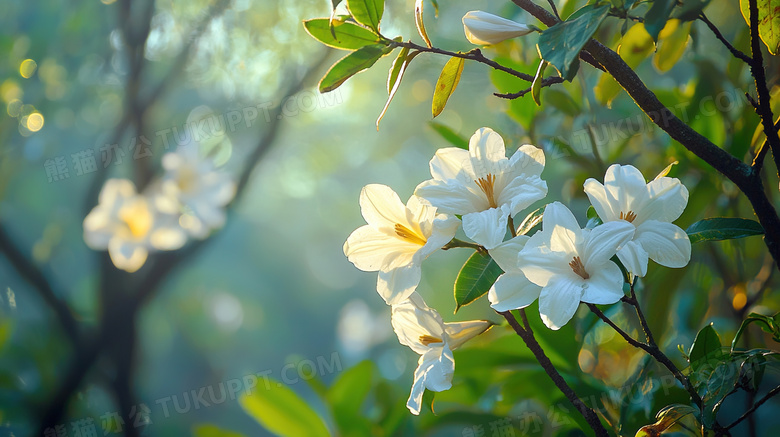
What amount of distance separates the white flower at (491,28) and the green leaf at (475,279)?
0.14 m

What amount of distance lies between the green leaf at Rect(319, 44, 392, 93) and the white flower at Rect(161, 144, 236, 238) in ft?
3.22

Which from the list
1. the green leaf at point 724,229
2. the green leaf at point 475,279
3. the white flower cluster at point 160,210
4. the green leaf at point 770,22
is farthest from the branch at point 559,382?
the white flower cluster at point 160,210

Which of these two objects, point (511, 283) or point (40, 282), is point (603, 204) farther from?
point (40, 282)

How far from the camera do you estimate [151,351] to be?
3570 millimetres

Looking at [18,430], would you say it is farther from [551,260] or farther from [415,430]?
[551,260]

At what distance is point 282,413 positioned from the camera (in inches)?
30.6

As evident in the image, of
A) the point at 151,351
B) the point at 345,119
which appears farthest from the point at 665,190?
the point at 151,351

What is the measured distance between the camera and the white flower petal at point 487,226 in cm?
30

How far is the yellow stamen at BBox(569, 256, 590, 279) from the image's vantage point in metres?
0.32

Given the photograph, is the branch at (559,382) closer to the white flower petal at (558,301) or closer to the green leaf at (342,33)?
the white flower petal at (558,301)

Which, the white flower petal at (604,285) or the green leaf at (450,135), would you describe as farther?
the green leaf at (450,135)

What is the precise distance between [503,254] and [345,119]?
7.70 ft

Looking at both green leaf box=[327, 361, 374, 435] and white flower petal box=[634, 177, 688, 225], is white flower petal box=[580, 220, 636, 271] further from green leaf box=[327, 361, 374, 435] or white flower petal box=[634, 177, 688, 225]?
green leaf box=[327, 361, 374, 435]

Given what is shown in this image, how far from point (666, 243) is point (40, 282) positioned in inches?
53.7
